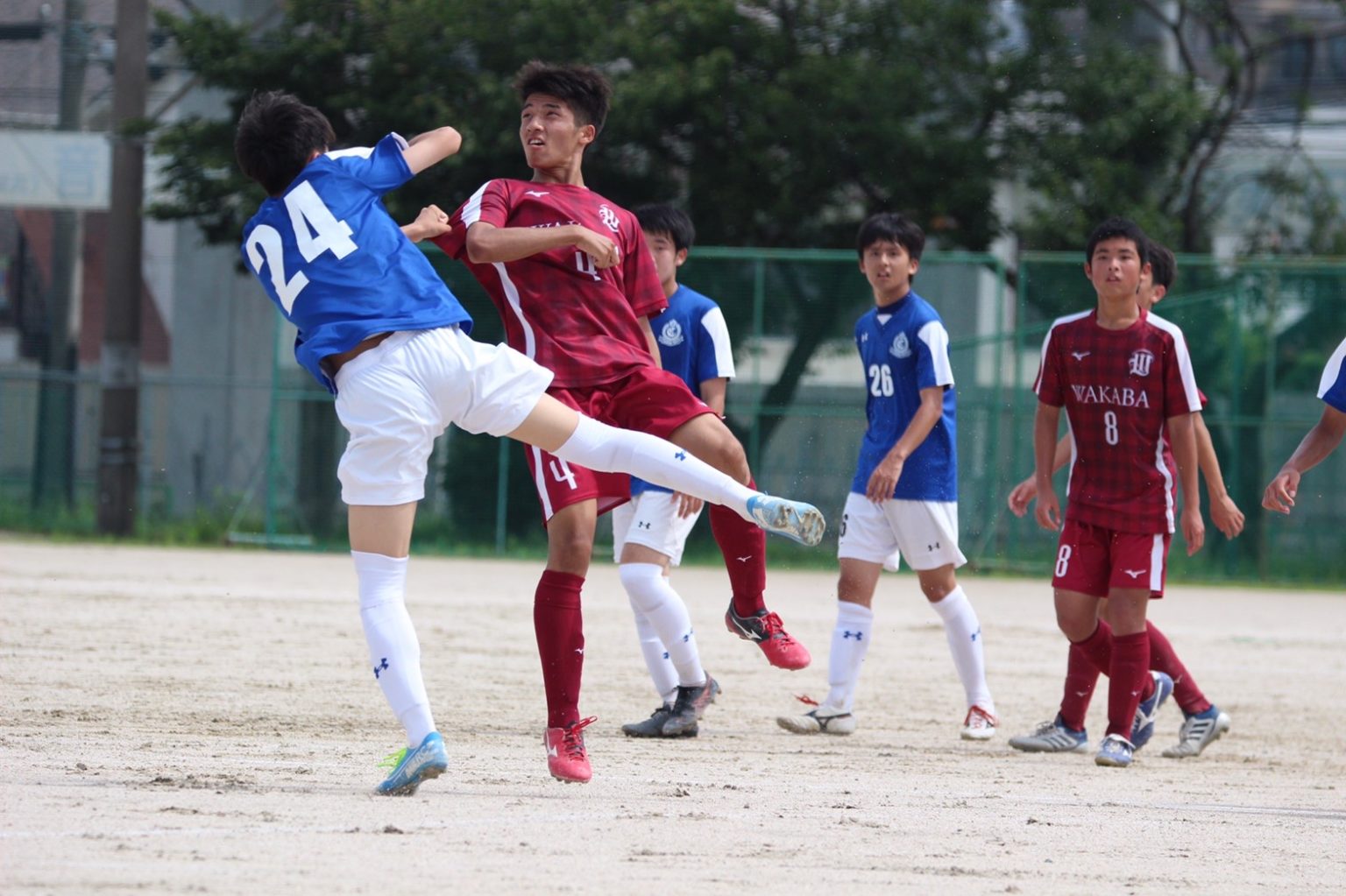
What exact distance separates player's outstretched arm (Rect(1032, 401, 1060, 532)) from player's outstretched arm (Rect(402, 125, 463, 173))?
2.70 metres

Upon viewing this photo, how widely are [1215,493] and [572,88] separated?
292 centimetres

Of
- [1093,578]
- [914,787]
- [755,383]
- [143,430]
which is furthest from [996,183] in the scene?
[914,787]

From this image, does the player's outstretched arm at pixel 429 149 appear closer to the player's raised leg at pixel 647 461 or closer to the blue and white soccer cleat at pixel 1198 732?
the player's raised leg at pixel 647 461

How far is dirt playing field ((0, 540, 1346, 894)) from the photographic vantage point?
3.60 meters

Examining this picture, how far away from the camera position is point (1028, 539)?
49.4 feet

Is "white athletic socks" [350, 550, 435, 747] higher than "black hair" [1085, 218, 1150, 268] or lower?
lower

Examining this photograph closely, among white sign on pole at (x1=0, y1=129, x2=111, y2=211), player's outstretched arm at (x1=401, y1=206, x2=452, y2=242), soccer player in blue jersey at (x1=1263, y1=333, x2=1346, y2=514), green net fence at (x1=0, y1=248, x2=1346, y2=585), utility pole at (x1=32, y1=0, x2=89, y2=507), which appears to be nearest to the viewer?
player's outstretched arm at (x1=401, y1=206, x2=452, y2=242)

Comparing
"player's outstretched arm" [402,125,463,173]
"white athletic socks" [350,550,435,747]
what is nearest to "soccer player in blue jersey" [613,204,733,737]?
"player's outstretched arm" [402,125,463,173]

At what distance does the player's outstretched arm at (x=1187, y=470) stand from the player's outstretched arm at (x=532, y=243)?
8.01 ft

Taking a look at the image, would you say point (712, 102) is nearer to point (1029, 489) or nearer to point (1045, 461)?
point (1029, 489)

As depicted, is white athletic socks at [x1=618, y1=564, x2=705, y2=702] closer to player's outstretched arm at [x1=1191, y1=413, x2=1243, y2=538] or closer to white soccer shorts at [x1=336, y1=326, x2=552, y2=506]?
white soccer shorts at [x1=336, y1=326, x2=552, y2=506]

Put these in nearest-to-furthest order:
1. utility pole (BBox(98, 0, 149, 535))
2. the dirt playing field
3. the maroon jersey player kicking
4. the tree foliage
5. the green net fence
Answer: the dirt playing field, the maroon jersey player kicking, the green net fence, the tree foliage, utility pole (BBox(98, 0, 149, 535))

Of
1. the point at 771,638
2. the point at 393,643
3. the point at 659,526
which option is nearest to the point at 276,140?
the point at 393,643

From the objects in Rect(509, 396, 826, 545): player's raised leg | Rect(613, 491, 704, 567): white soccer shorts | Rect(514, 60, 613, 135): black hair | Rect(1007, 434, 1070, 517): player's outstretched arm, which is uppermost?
Rect(514, 60, 613, 135): black hair
